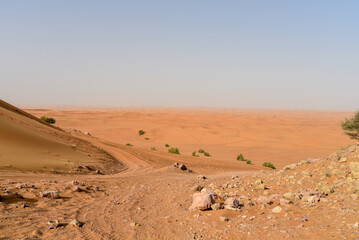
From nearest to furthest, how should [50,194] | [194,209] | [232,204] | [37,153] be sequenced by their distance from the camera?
[232,204], [194,209], [50,194], [37,153]

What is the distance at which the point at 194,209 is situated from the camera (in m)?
6.87

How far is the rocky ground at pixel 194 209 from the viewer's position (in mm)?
5414

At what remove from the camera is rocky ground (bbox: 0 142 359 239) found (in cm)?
541

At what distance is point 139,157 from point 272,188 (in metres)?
11.9

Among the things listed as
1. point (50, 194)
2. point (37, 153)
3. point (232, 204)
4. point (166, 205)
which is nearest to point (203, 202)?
point (232, 204)

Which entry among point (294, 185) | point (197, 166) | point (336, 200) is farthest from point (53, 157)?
point (336, 200)

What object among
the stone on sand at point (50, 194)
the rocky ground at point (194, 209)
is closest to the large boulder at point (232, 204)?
the rocky ground at point (194, 209)

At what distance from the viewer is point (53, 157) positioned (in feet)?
46.4

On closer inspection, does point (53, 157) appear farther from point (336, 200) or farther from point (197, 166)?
point (336, 200)

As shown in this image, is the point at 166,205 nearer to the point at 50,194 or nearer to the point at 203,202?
the point at 203,202

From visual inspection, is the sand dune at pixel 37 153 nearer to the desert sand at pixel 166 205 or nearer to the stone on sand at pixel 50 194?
the desert sand at pixel 166 205

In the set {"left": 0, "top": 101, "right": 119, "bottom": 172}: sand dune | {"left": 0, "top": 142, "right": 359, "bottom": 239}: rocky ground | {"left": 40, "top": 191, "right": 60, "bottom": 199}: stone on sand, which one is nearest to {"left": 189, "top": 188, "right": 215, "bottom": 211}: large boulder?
{"left": 0, "top": 142, "right": 359, "bottom": 239}: rocky ground

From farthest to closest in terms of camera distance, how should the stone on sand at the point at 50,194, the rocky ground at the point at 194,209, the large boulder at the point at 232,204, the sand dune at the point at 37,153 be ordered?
the sand dune at the point at 37,153 → the stone on sand at the point at 50,194 → the large boulder at the point at 232,204 → the rocky ground at the point at 194,209

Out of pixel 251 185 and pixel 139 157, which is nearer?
pixel 251 185
